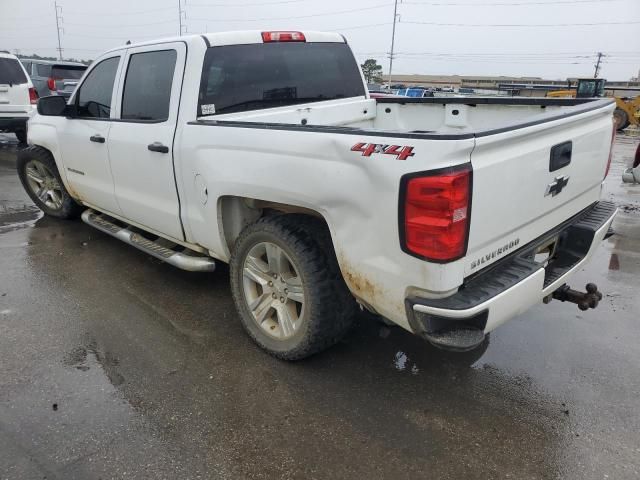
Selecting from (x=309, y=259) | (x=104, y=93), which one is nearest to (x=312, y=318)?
(x=309, y=259)

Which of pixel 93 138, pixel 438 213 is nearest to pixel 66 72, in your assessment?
pixel 93 138

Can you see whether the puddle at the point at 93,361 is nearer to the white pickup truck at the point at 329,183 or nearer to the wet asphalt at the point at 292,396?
the wet asphalt at the point at 292,396

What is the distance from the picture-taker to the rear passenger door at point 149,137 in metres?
3.44

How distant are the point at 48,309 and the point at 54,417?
1.43 m

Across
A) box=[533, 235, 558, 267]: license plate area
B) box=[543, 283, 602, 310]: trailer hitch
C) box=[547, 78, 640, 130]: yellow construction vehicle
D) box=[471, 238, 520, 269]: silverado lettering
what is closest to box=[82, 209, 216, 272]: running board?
box=[471, 238, 520, 269]: silverado lettering

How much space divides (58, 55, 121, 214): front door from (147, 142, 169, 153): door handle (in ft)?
2.69

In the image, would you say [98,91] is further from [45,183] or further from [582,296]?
[582,296]

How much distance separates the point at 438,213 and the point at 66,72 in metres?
17.2

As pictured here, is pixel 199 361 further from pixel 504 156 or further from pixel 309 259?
pixel 504 156

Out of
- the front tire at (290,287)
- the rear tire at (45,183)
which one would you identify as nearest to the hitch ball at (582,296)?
the front tire at (290,287)

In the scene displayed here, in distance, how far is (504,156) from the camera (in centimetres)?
218

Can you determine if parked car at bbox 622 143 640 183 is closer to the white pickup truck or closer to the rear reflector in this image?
the white pickup truck

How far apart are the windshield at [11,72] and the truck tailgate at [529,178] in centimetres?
1130

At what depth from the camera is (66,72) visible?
15898 millimetres
